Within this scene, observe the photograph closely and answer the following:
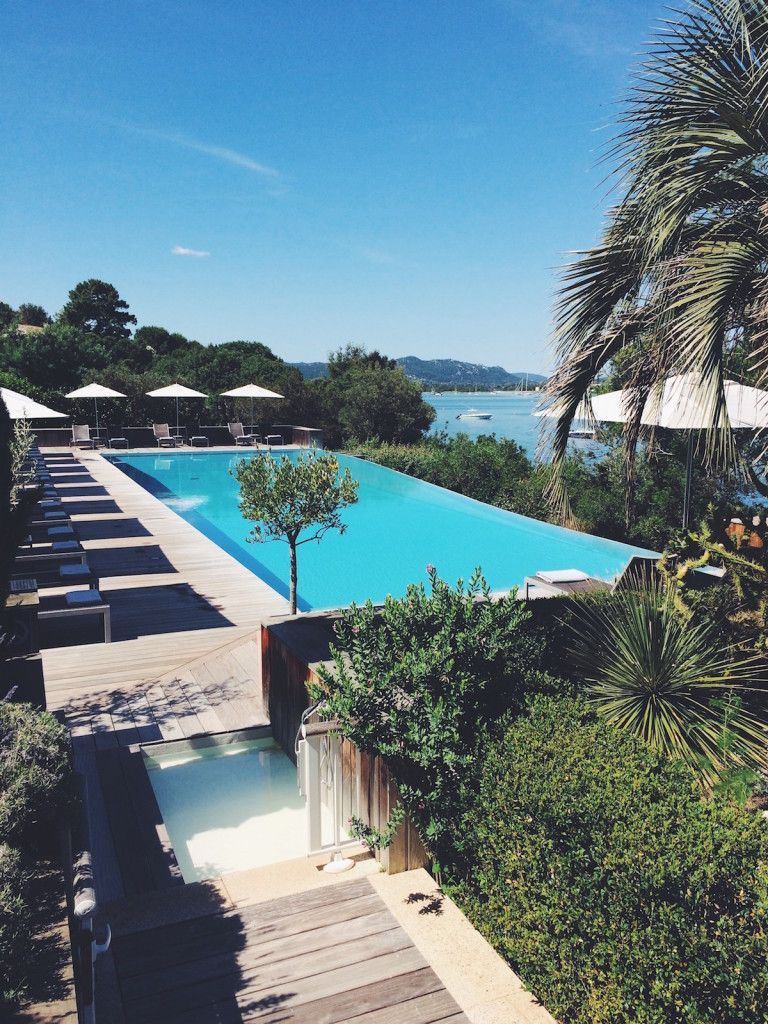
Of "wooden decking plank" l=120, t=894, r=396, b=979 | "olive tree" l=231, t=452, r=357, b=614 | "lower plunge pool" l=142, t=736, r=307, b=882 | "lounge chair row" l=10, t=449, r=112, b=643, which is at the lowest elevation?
"lower plunge pool" l=142, t=736, r=307, b=882

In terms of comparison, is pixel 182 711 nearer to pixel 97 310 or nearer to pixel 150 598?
pixel 150 598

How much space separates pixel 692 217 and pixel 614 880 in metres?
3.85

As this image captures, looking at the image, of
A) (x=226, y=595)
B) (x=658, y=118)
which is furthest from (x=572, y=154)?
(x=226, y=595)

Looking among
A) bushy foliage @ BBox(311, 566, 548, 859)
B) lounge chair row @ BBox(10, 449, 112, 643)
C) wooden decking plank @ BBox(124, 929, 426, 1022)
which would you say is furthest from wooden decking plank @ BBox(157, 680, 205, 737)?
wooden decking plank @ BBox(124, 929, 426, 1022)

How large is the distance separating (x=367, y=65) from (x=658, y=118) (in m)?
22.9

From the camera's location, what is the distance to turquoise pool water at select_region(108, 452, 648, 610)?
1214cm

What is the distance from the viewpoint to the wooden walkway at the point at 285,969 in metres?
2.66

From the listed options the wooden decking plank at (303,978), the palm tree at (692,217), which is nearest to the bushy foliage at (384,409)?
the palm tree at (692,217)

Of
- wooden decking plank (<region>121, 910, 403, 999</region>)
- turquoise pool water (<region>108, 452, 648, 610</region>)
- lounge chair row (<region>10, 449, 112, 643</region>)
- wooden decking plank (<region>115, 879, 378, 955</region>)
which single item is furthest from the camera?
turquoise pool water (<region>108, 452, 648, 610</region>)

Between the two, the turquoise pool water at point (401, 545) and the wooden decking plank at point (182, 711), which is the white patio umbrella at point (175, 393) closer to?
the turquoise pool water at point (401, 545)

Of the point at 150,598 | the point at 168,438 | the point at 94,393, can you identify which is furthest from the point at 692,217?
the point at 168,438

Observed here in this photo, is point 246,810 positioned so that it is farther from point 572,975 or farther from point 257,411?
point 257,411

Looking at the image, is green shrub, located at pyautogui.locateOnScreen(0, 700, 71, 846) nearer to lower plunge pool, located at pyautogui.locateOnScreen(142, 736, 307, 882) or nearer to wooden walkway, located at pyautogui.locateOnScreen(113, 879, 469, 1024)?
wooden walkway, located at pyautogui.locateOnScreen(113, 879, 469, 1024)

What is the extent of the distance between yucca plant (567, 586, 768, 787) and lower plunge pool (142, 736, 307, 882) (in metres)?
2.18
